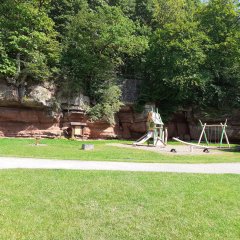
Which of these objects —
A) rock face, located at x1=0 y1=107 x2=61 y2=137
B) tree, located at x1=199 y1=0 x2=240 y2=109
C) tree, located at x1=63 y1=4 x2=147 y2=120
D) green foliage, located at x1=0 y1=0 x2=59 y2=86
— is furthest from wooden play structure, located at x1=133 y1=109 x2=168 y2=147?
tree, located at x1=199 y1=0 x2=240 y2=109

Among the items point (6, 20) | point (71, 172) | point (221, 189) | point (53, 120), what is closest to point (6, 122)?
point (53, 120)

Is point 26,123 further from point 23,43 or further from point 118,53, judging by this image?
point 118,53

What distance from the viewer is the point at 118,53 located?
119 ft

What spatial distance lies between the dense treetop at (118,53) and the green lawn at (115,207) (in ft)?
71.4

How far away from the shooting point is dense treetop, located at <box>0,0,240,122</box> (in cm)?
2980

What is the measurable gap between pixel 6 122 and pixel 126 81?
47.2 feet

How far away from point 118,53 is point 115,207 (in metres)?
30.5

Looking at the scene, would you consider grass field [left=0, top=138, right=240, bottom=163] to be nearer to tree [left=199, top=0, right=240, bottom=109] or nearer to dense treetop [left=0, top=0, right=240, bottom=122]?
dense treetop [left=0, top=0, right=240, bottom=122]

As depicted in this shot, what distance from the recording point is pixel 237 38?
1400 inches

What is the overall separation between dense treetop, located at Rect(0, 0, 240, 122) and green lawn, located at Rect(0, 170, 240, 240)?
21750mm

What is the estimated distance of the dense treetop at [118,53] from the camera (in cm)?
2980

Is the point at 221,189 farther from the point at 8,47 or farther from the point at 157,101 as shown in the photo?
the point at 157,101

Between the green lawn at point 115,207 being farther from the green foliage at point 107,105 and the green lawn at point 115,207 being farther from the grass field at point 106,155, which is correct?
the green foliage at point 107,105

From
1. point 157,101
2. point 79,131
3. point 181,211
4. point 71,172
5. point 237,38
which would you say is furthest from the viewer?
point 157,101
